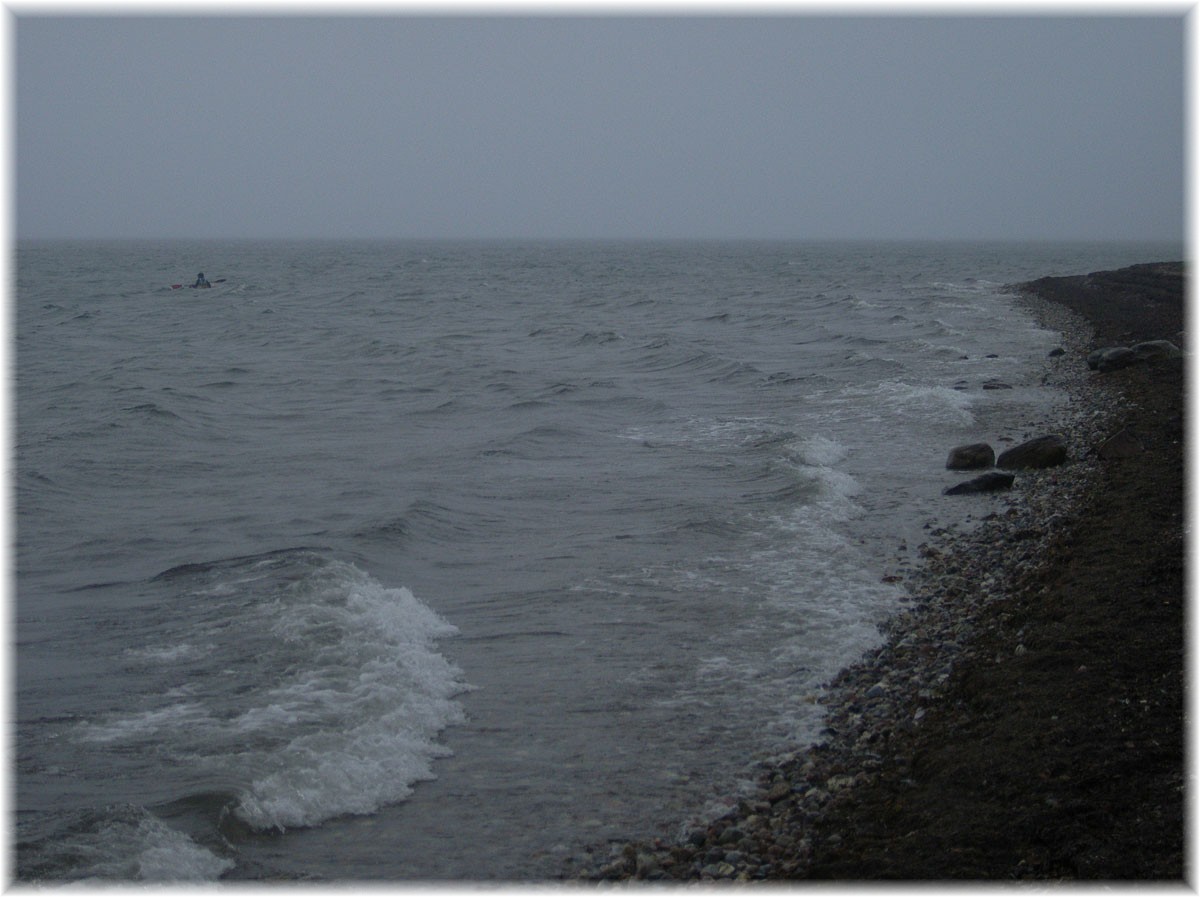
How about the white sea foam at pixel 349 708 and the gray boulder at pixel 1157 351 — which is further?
the gray boulder at pixel 1157 351

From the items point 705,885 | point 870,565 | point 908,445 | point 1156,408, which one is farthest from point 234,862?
point 1156,408

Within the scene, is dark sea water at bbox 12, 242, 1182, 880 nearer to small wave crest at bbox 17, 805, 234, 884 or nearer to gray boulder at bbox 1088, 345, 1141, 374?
small wave crest at bbox 17, 805, 234, 884

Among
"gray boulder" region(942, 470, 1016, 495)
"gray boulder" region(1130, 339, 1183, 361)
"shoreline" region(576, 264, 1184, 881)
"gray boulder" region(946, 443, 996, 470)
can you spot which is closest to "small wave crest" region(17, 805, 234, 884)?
"shoreline" region(576, 264, 1184, 881)

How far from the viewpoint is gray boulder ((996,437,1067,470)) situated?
1673cm

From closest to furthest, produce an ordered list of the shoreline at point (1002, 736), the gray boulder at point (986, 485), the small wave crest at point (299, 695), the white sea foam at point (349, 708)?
the shoreline at point (1002, 736), the white sea foam at point (349, 708), the small wave crest at point (299, 695), the gray boulder at point (986, 485)

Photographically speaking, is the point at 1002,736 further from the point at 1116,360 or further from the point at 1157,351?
the point at 1157,351

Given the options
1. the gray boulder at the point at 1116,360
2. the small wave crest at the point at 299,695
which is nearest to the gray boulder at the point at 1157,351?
the gray boulder at the point at 1116,360

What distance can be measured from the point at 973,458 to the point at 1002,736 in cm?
1057

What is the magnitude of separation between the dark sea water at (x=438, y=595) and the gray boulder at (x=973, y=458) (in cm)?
59

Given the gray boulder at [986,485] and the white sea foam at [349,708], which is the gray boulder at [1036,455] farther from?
the white sea foam at [349,708]

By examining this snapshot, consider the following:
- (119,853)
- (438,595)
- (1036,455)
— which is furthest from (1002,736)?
(1036,455)

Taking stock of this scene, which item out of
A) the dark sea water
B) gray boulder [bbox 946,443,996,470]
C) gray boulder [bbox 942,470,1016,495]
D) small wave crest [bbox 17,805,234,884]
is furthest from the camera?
gray boulder [bbox 946,443,996,470]

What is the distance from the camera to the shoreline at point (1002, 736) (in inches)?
243

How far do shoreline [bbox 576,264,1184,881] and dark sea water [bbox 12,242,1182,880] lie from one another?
0.51m
